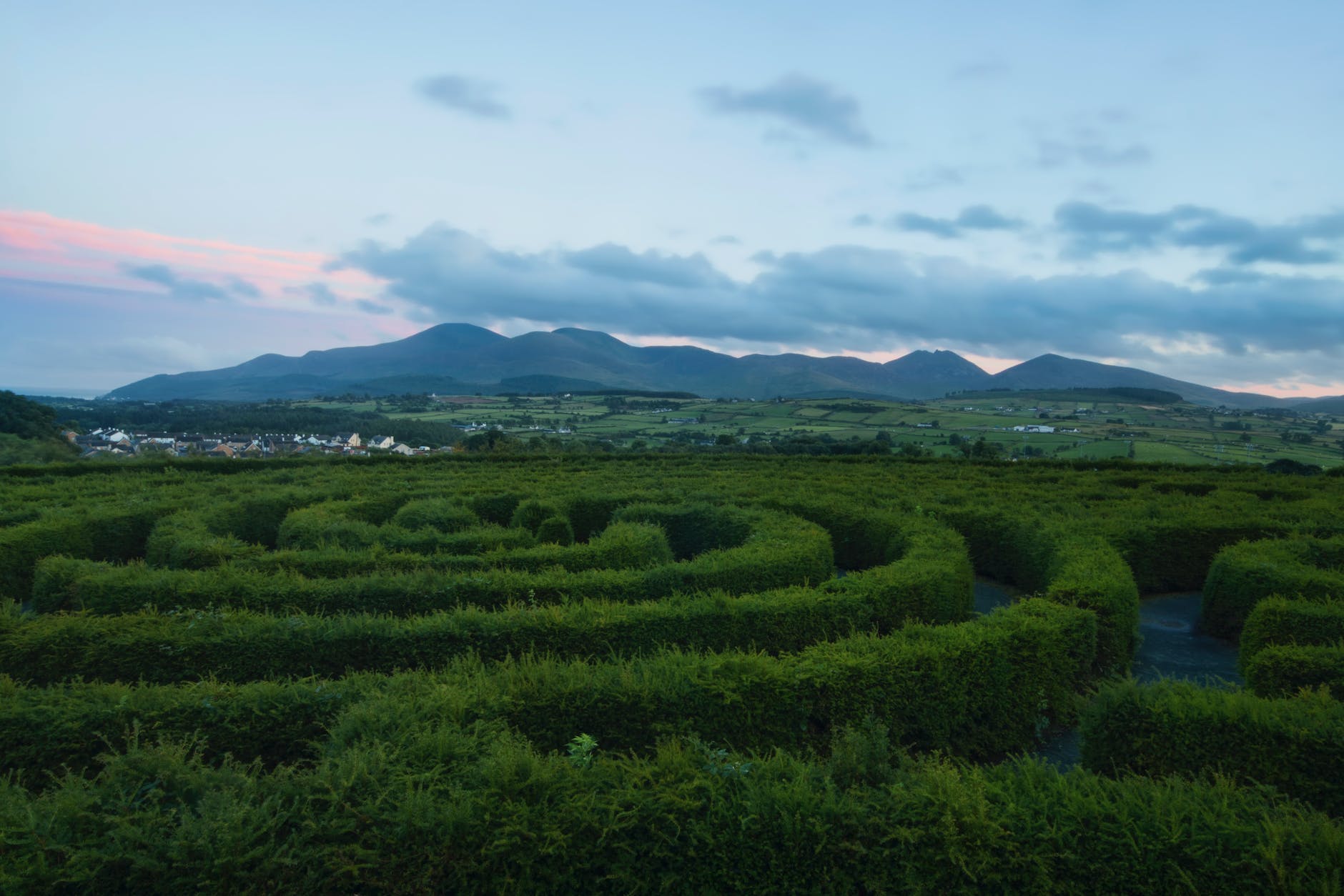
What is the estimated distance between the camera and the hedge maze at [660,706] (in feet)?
19.2

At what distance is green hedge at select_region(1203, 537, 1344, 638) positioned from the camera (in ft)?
45.4

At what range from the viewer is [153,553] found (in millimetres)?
18031

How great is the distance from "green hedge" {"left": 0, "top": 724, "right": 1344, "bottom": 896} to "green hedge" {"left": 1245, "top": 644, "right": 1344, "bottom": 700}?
191 inches

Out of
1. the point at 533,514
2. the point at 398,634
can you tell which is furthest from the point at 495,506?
the point at 398,634

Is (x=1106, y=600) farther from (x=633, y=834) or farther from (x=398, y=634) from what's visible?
(x=398, y=634)

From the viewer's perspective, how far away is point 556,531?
21.2 meters

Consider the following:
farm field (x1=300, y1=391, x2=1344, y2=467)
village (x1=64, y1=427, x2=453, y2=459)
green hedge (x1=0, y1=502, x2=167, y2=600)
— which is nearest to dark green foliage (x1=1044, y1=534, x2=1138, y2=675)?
farm field (x1=300, y1=391, x2=1344, y2=467)

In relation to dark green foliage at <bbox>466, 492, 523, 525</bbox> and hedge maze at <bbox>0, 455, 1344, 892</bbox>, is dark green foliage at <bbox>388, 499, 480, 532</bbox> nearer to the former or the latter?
hedge maze at <bbox>0, 455, 1344, 892</bbox>

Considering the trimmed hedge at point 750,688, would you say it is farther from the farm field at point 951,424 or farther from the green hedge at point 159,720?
the farm field at point 951,424

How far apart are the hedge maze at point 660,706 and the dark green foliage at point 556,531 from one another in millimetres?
182

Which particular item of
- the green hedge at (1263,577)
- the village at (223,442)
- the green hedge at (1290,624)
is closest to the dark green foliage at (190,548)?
the green hedge at (1290,624)

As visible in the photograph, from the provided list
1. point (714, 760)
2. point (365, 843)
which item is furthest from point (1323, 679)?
point (365, 843)

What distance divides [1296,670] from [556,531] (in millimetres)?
17780

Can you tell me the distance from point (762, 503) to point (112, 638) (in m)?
18.1
